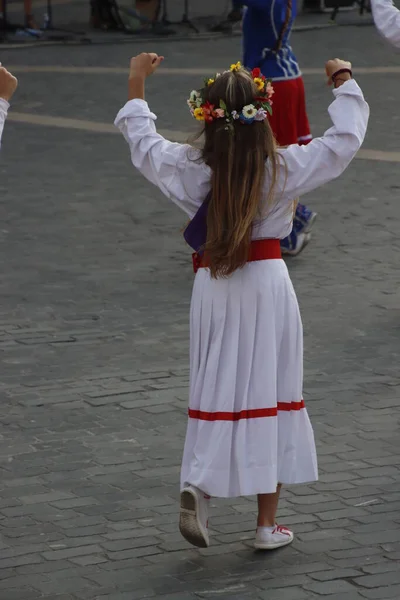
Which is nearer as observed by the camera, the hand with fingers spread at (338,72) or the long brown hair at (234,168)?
the long brown hair at (234,168)

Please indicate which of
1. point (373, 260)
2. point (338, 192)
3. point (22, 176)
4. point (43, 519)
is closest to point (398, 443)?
point (43, 519)

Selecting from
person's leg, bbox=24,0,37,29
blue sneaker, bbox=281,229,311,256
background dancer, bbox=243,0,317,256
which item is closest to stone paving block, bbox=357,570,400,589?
background dancer, bbox=243,0,317,256

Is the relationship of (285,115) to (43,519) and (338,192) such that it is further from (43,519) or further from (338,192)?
(43,519)

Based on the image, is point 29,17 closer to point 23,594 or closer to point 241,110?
point 241,110

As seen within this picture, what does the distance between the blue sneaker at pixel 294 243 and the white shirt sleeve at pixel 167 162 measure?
436cm

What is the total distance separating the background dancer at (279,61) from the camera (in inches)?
345

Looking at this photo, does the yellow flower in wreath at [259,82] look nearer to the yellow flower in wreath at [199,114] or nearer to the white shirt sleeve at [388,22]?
the yellow flower in wreath at [199,114]

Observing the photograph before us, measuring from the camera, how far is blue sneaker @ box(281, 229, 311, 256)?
30.1ft

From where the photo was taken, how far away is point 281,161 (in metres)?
4.73

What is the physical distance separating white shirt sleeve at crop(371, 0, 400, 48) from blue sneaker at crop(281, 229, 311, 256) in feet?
5.47

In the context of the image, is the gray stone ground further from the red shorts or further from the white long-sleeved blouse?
the white long-sleeved blouse

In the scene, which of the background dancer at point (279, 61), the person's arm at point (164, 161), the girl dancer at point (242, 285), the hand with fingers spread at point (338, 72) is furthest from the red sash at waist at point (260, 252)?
the background dancer at point (279, 61)

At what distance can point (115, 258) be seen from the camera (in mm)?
9297

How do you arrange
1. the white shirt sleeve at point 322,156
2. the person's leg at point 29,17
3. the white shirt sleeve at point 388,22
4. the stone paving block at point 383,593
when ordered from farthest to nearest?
the person's leg at point 29,17 < the white shirt sleeve at point 388,22 < the white shirt sleeve at point 322,156 < the stone paving block at point 383,593
